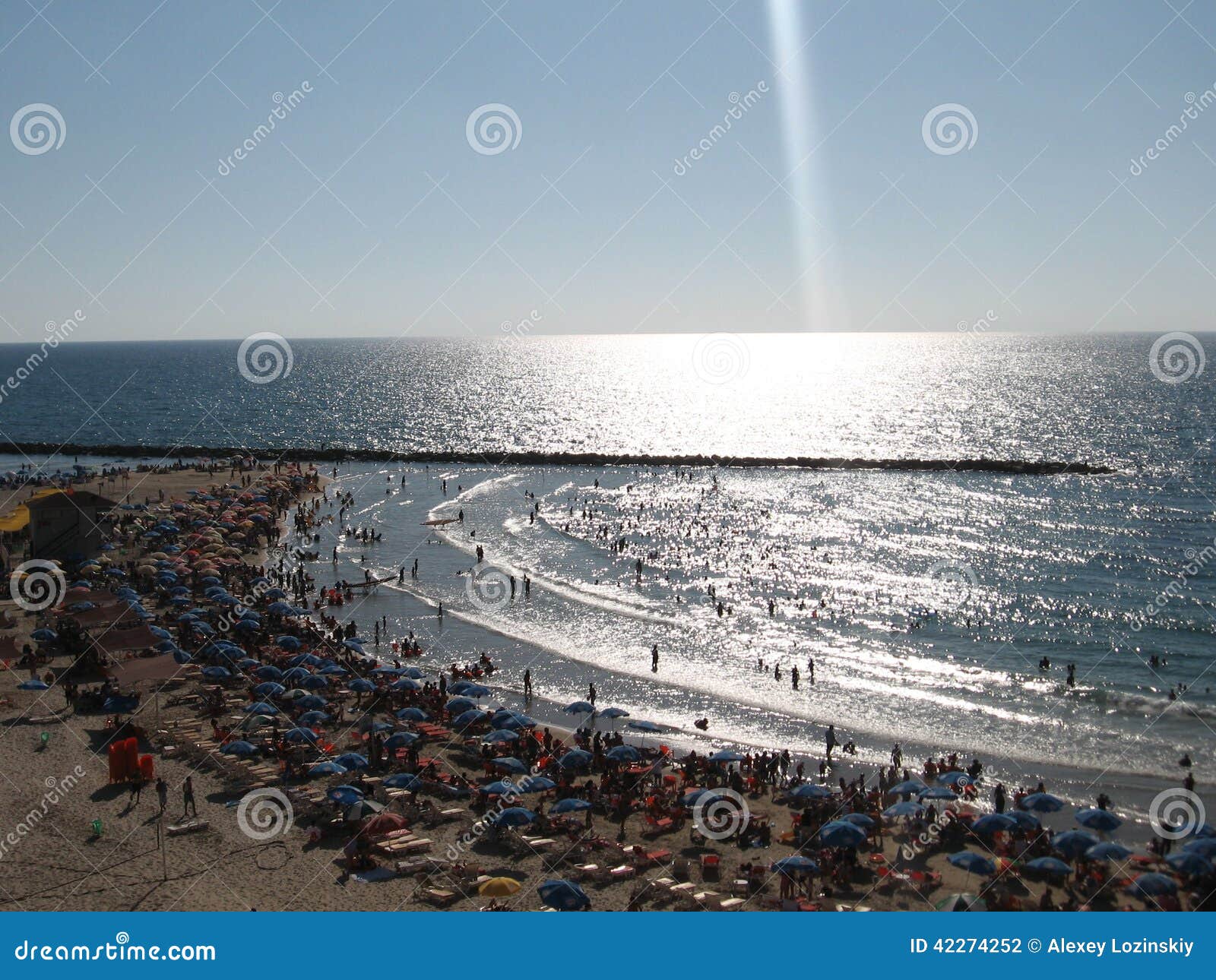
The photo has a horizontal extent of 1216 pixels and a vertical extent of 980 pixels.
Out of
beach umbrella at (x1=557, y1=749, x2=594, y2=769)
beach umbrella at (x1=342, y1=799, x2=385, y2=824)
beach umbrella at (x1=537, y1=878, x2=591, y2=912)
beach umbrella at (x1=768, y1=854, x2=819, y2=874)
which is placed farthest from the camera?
beach umbrella at (x1=557, y1=749, x2=594, y2=769)

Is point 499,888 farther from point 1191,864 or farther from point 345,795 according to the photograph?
point 1191,864

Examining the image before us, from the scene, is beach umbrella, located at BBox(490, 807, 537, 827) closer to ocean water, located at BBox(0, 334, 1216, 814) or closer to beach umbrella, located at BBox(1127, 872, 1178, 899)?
ocean water, located at BBox(0, 334, 1216, 814)

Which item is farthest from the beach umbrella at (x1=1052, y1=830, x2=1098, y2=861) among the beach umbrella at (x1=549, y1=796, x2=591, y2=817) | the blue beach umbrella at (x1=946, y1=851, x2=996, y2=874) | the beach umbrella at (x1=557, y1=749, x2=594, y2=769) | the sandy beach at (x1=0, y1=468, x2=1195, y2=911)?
the beach umbrella at (x1=557, y1=749, x2=594, y2=769)

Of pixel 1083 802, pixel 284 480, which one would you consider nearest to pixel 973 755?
pixel 1083 802

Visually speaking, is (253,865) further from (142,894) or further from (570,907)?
(570,907)

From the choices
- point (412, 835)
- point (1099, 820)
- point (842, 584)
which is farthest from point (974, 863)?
point (842, 584)

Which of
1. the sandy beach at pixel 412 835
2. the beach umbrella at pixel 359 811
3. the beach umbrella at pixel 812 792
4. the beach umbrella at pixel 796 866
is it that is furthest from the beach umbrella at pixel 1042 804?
the beach umbrella at pixel 359 811

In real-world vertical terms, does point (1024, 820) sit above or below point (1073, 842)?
above
